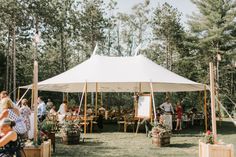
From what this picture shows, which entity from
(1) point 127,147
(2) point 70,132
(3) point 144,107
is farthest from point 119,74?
(1) point 127,147

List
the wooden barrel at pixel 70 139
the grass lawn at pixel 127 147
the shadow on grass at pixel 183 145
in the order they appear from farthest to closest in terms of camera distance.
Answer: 1. the wooden barrel at pixel 70 139
2. the shadow on grass at pixel 183 145
3. the grass lawn at pixel 127 147

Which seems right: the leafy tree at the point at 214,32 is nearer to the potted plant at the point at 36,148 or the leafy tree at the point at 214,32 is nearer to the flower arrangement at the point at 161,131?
the flower arrangement at the point at 161,131

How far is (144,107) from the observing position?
13.8m

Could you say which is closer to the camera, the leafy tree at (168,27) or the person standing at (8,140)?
the person standing at (8,140)

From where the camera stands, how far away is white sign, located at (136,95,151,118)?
13605 millimetres

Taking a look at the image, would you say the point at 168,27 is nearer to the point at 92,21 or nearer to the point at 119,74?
the point at 92,21

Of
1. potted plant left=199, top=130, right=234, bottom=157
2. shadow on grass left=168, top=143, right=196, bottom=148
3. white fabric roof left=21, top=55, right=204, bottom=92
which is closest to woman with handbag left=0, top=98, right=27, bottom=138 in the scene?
potted plant left=199, top=130, right=234, bottom=157

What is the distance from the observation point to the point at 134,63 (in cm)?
1528

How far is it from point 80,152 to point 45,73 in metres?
24.4

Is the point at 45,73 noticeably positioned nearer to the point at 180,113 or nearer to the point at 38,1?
the point at 38,1

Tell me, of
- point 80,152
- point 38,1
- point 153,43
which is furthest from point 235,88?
point 80,152

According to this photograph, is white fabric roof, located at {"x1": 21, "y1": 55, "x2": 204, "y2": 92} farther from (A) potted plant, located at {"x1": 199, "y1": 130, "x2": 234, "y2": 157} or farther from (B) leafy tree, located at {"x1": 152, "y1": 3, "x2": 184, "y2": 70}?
(B) leafy tree, located at {"x1": 152, "y1": 3, "x2": 184, "y2": 70}

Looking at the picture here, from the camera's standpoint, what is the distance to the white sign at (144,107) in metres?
13.6

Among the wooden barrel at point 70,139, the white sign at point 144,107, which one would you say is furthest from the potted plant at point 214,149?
the white sign at point 144,107
